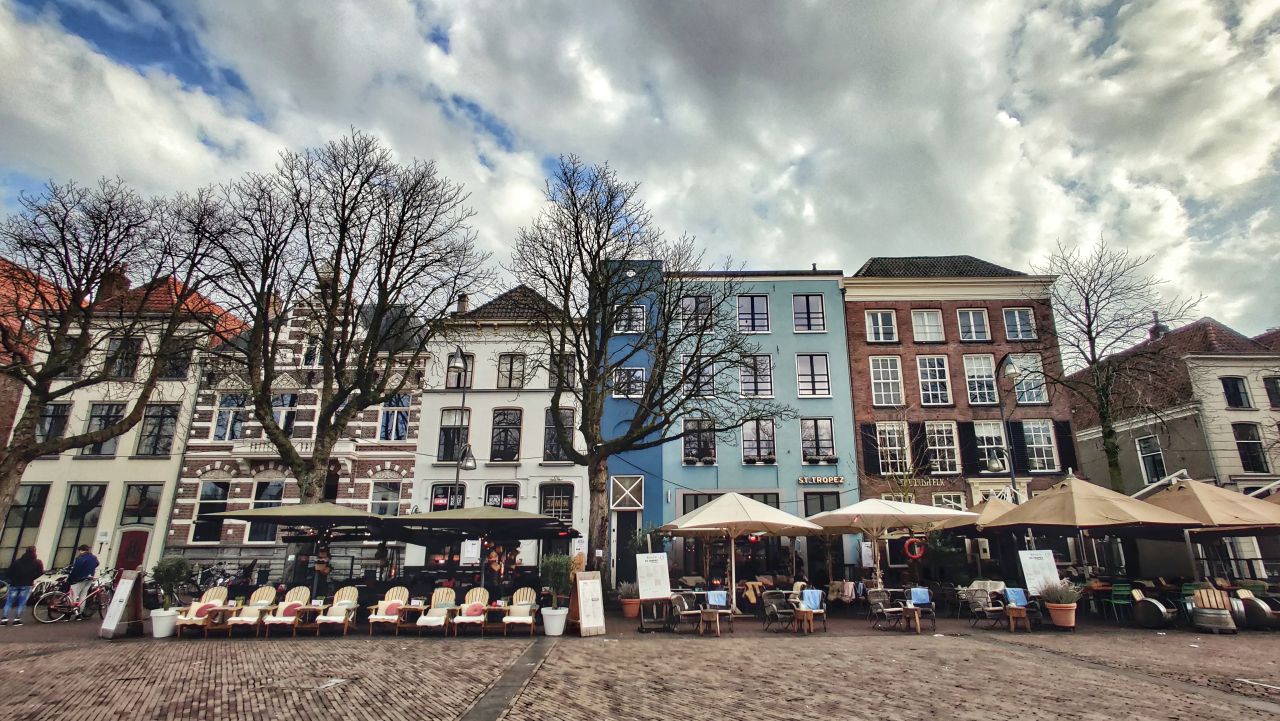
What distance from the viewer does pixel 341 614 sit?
44.3 ft

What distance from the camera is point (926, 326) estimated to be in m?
29.7

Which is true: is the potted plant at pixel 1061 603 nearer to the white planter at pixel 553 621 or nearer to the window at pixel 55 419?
the white planter at pixel 553 621

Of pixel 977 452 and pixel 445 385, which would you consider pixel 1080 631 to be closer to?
pixel 977 452

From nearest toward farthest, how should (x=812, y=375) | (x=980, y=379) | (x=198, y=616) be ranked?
(x=198, y=616) → (x=980, y=379) → (x=812, y=375)

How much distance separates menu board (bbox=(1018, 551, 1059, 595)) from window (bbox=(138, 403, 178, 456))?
31819 millimetres

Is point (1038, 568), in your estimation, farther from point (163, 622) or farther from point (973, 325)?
point (163, 622)

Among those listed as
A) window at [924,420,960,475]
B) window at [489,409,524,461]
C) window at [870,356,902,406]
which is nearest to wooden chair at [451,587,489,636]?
window at [489,409,524,461]

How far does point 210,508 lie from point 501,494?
482 inches

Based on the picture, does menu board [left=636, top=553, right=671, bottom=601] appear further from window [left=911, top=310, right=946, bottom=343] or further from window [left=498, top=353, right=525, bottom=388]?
window [left=911, top=310, right=946, bottom=343]

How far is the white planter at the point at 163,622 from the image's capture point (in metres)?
12.8

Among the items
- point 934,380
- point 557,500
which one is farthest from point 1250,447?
point 557,500

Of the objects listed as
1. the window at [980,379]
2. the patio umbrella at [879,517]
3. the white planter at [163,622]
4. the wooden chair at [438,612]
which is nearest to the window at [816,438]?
the window at [980,379]

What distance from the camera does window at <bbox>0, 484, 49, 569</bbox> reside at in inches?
1036

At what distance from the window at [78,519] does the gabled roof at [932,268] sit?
35.0 metres
